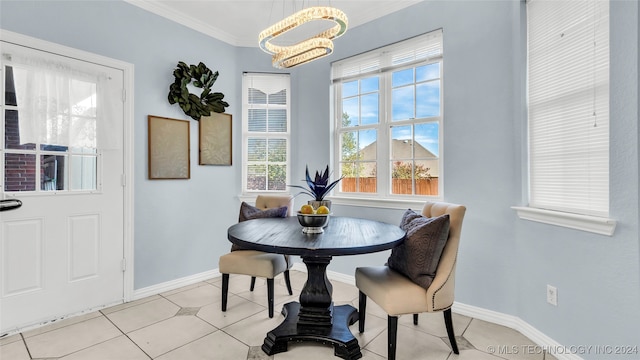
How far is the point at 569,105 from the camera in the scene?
187cm

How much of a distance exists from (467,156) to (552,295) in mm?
1118

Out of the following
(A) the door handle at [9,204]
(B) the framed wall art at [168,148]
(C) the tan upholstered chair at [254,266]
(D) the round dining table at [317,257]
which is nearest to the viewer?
(D) the round dining table at [317,257]

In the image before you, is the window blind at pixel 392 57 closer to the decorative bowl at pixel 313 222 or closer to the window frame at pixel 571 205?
the window frame at pixel 571 205

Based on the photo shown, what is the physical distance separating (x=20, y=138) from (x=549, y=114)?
3.75 metres

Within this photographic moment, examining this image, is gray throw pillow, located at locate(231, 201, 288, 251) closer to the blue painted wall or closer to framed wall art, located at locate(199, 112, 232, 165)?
the blue painted wall

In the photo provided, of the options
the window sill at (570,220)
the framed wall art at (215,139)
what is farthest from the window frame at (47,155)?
the window sill at (570,220)

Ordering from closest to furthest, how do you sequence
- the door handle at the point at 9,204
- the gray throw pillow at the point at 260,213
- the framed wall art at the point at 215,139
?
the door handle at the point at 9,204
the gray throw pillow at the point at 260,213
the framed wall art at the point at 215,139

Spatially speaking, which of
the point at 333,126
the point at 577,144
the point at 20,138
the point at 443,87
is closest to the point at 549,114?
the point at 577,144

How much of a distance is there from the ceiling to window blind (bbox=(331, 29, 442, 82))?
34cm

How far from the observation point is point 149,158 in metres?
2.91

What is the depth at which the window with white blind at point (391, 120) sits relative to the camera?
277cm

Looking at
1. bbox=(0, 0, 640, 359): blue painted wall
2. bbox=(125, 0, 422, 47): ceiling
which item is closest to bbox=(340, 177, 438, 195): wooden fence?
bbox=(0, 0, 640, 359): blue painted wall

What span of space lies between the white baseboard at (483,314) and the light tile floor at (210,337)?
0.18 ft

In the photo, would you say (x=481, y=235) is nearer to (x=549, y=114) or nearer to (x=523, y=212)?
(x=523, y=212)
